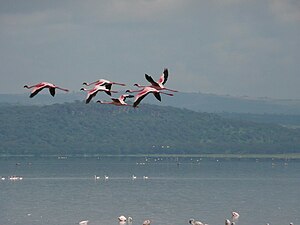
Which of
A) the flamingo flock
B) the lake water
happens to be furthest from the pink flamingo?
the lake water

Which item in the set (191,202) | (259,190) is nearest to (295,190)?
(259,190)

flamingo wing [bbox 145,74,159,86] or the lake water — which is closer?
flamingo wing [bbox 145,74,159,86]

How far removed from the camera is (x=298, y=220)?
117312 millimetres

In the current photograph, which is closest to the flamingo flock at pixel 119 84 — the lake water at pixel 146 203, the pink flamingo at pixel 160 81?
the pink flamingo at pixel 160 81

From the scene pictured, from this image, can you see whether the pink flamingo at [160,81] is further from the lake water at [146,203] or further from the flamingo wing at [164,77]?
the lake water at [146,203]

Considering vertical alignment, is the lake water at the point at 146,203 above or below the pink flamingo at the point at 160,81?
below

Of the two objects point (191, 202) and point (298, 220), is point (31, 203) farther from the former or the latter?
point (298, 220)

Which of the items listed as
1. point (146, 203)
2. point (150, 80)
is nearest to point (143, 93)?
point (150, 80)

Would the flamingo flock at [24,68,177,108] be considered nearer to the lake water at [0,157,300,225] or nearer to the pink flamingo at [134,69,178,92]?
the pink flamingo at [134,69,178,92]

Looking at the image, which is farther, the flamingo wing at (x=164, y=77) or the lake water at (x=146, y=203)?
the lake water at (x=146, y=203)

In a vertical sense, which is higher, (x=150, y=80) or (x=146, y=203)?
(x=150, y=80)

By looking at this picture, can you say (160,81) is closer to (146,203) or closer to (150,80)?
(150,80)

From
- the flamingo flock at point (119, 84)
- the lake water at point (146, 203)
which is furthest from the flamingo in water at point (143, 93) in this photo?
the lake water at point (146, 203)

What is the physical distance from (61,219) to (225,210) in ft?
81.1
